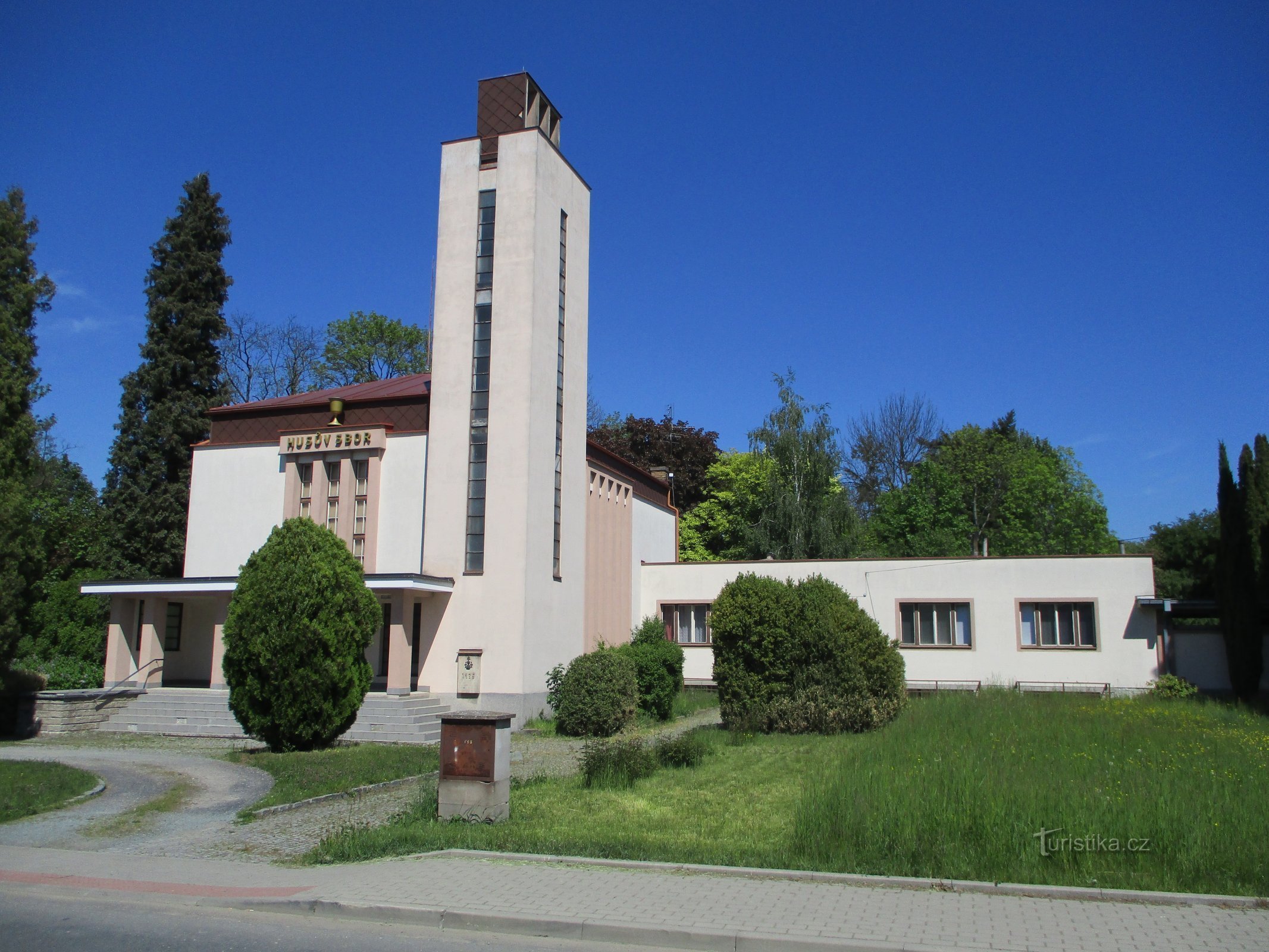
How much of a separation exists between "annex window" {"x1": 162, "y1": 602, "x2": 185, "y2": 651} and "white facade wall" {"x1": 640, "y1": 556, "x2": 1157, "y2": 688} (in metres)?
16.8

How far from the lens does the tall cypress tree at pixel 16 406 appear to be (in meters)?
18.6

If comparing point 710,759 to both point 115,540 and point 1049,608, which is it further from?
point 115,540

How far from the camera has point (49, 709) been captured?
20594mm

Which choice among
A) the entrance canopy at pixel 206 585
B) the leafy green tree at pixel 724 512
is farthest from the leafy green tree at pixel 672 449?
the entrance canopy at pixel 206 585

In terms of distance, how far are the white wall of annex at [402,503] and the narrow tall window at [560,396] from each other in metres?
3.44

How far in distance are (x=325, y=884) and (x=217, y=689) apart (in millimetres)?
16265

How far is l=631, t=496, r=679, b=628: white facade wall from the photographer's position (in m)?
30.9

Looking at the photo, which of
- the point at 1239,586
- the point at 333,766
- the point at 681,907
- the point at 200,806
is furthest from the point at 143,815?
the point at 1239,586

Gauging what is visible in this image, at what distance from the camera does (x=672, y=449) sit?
2062 inches

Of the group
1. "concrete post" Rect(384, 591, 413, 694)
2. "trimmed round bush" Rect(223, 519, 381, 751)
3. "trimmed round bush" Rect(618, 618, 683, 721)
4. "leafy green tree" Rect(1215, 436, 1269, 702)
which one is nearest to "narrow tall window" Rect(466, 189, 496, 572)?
"concrete post" Rect(384, 591, 413, 694)

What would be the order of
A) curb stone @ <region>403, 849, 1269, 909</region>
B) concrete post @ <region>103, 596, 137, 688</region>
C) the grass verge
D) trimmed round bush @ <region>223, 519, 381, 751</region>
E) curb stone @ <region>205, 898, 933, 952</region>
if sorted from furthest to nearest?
concrete post @ <region>103, 596, 137, 688</region>
trimmed round bush @ <region>223, 519, 381, 751</region>
the grass verge
curb stone @ <region>403, 849, 1269, 909</region>
curb stone @ <region>205, 898, 933, 952</region>

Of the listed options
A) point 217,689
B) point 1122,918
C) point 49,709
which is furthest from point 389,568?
point 1122,918

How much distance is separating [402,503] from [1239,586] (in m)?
21.5

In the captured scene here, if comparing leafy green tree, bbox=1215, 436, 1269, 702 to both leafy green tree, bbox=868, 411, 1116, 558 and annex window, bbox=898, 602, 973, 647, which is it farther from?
leafy green tree, bbox=868, 411, 1116, 558
